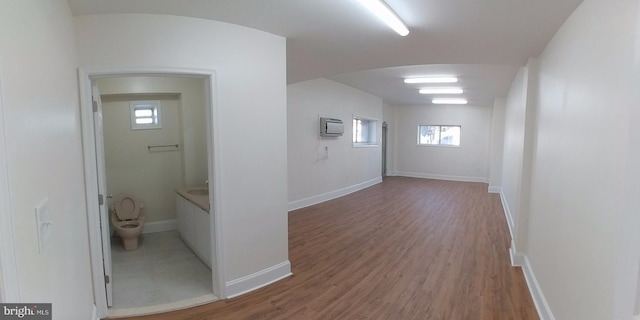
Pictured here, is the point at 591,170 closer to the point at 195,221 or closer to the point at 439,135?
the point at 195,221

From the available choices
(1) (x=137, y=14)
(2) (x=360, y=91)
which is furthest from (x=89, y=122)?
(2) (x=360, y=91)

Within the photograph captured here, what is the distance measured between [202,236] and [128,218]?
1535 millimetres

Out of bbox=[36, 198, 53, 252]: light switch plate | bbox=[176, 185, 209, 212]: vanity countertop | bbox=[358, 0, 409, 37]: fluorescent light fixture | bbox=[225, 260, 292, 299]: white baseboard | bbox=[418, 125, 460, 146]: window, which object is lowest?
bbox=[225, 260, 292, 299]: white baseboard

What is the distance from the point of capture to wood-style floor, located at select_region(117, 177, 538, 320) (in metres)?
2.53

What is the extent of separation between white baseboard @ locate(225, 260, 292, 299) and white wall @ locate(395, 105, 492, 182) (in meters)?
8.89

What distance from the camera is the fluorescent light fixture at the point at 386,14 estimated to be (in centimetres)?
208

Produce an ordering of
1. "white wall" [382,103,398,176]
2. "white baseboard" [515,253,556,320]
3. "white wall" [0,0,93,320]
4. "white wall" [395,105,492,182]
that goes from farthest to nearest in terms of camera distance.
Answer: "white wall" [382,103,398,176], "white wall" [395,105,492,182], "white baseboard" [515,253,556,320], "white wall" [0,0,93,320]

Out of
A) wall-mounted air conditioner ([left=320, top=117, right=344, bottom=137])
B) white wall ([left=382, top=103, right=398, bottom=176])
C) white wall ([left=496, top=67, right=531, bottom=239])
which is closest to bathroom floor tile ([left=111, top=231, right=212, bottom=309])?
wall-mounted air conditioner ([left=320, top=117, right=344, bottom=137])

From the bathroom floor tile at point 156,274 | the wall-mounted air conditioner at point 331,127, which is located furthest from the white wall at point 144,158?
the wall-mounted air conditioner at point 331,127

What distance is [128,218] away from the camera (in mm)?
4176

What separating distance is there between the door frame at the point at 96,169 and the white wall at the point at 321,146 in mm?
3182

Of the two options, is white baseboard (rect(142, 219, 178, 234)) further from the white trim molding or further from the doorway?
the doorway

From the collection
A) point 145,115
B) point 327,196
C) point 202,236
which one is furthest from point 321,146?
point 202,236

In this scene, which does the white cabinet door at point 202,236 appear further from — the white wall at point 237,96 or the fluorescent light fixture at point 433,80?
the fluorescent light fixture at point 433,80
